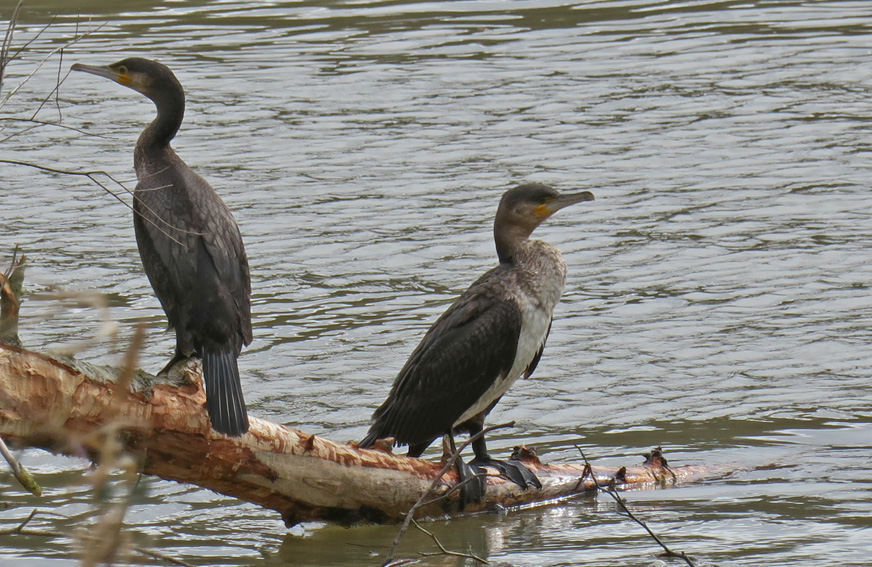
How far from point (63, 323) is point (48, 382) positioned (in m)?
3.62

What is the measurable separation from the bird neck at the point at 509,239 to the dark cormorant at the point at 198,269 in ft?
3.70

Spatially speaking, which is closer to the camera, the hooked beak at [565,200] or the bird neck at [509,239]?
the bird neck at [509,239]

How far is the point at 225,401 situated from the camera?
14.5 feet

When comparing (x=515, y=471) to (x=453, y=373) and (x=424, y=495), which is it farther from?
(x=424, y=495)

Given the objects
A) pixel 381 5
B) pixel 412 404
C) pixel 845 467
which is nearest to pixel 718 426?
pixel 845 467

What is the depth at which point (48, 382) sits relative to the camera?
3.88 meters

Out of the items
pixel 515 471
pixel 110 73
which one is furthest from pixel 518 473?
pixel 110 73

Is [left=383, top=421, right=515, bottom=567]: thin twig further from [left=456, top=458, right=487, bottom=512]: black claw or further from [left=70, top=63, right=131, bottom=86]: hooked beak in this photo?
[left=70, top=63, right=131, bottom=86]: hooked beak

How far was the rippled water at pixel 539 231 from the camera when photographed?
5.21 metres

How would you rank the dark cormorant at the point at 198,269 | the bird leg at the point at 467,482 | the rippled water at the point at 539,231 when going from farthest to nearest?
the rippled water at the point at 539,231 < the bird leg at the point at 467,482 < the dark cormorant at the point at 198,269

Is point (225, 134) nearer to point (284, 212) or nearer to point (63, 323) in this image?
point (284, 212)

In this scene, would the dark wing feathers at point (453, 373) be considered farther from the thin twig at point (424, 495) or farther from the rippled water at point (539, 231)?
the thin twig at point (424, 495)

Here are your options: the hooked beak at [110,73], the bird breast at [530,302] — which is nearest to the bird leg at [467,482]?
the bird breast at [530,302]

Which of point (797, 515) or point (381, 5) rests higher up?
point (381, 5)
